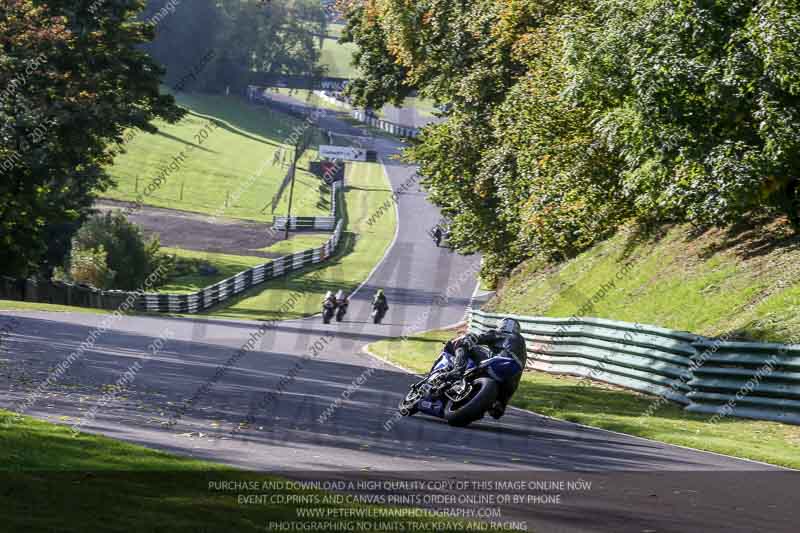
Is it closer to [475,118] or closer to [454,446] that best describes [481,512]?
[454,446]

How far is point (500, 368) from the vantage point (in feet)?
43.3

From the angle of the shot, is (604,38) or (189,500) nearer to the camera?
(189,500)

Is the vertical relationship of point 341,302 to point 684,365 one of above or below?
below

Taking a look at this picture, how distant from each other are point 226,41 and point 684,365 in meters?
122

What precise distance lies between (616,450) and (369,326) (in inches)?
1268

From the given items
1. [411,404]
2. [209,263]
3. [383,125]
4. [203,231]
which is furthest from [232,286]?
[383,125]

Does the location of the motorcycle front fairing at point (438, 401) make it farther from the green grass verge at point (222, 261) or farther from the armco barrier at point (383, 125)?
the armco barrier at point (383, 125)

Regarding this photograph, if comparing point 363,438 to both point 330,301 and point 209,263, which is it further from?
point 209,263

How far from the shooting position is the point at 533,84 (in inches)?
1195

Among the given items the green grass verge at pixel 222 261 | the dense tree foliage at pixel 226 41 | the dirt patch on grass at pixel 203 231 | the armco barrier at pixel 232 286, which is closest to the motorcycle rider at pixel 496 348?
the armco barrier at pixel 232 286

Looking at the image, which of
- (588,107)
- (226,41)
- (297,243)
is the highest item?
(226,41)

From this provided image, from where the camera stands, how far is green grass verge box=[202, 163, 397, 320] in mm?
52219

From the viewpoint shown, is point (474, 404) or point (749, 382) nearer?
point (474, 404)

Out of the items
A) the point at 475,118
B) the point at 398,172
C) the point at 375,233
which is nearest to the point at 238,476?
the point at 475,118
